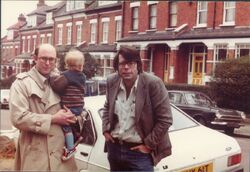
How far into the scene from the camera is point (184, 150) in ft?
9.36

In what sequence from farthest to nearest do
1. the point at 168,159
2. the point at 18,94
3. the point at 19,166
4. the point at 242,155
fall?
1. the point at 242,155
2. the point at 168,159
3. the point at 19,166
4. the point at 18,94

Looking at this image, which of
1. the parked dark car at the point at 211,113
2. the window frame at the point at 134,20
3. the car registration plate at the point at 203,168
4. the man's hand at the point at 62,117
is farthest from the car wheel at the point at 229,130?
the window frame at the point at 134,20

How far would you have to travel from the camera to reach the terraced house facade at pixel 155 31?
4530mm

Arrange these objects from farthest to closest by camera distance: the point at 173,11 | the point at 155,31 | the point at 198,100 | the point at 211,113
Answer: the point at 155,31
the point at 173,11
the point at 198,100
the point at 211,113

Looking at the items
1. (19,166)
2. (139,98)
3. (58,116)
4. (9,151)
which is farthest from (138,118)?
(9,151)

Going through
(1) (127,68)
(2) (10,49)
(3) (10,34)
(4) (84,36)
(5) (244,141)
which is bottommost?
(5) (244,141)

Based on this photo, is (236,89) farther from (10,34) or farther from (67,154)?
(10,34)

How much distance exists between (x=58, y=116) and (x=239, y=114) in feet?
4.86

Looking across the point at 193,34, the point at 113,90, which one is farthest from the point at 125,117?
the point at 193,34

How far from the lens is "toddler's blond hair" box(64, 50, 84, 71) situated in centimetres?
246

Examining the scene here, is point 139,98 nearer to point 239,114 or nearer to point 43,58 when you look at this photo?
point 43,58

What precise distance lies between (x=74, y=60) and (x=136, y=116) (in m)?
0.52

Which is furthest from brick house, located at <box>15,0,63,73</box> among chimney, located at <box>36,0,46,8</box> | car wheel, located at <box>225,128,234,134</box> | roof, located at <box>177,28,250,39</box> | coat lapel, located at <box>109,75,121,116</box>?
roof, located at <box>177,28,250,39</box>

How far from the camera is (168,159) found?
273 centimetres
